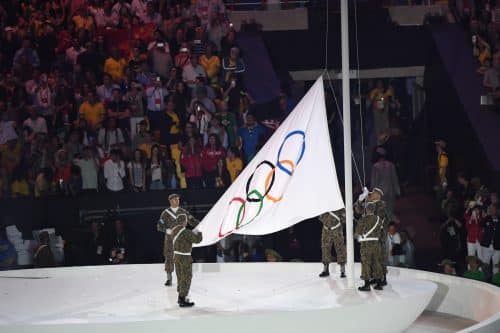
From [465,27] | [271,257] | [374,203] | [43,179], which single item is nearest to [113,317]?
[374,203]

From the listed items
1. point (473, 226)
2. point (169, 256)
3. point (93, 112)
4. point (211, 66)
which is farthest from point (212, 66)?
point (473, 226)

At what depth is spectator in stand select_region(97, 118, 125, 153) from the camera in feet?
61.6

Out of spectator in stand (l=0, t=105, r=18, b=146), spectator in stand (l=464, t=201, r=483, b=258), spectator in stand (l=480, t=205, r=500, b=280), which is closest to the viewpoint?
spectator in stand (l=480, t=205, r=500, b=280)

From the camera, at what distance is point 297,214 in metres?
12.8

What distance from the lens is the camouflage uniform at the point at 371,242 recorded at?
44.3 feet

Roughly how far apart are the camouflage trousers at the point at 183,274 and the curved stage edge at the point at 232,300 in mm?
259

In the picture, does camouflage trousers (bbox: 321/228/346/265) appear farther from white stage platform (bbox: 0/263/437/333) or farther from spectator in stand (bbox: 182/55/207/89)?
spectator in stand (bbox: 182/55/207/89)

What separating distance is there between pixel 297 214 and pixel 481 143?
6.60 m

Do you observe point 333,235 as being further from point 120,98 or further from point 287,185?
point 120,98

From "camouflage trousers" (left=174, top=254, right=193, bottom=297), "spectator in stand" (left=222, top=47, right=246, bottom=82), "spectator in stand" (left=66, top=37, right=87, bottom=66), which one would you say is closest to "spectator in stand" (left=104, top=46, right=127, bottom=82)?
"spectator in stand" (left=66, top=37, right=87, bottom=66)

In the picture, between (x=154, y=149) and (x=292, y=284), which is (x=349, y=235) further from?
(x=154, y=149)

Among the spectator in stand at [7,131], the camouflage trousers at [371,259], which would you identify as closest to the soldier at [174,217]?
the camouflage trousers at [371,259]

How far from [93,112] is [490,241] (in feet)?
25.0

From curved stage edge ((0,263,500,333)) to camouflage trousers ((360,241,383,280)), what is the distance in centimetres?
33
